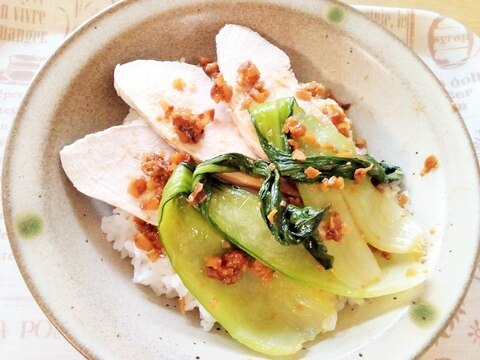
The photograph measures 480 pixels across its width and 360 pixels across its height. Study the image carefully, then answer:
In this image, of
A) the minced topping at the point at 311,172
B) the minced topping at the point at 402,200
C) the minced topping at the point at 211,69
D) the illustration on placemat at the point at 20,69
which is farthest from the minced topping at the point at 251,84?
the illustration on placemat at the point at 20,69

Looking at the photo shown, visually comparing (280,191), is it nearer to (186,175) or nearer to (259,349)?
(186,175)

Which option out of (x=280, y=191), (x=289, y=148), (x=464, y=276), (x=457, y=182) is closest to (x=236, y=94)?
(x=289, y=148)

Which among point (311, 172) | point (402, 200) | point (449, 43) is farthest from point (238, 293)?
point (449, 43)

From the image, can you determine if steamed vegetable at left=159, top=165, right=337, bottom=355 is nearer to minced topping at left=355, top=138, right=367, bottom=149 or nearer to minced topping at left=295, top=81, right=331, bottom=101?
minced topping at left=295, top=81, right=331, bottom=101

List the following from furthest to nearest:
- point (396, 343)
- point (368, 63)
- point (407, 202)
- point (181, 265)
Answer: point (368, 63), point (407, 202), point (181, 265), point (396, 343)

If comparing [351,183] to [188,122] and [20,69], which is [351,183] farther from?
[20,69]

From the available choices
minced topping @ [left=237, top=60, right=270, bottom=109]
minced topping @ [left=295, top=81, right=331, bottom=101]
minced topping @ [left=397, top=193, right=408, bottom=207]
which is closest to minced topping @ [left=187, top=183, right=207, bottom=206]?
minced topping @ [left=237, top=60, right=270, bottom=109]
